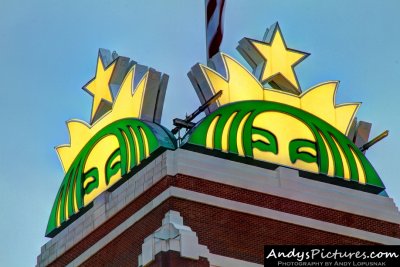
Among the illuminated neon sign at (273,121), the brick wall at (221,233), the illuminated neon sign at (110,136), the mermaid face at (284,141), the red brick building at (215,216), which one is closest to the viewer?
the red brick building at (215,216)

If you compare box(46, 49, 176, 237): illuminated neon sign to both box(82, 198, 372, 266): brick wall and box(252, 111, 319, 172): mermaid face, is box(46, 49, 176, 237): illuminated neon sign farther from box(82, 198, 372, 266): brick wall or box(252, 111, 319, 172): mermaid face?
box(252, 111, 319, 172): mermaid face

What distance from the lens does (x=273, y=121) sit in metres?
43.8

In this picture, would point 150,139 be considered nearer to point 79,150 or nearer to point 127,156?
point 127,156

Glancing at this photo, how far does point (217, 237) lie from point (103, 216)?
→ 3.95 m

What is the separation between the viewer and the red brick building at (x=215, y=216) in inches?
1588

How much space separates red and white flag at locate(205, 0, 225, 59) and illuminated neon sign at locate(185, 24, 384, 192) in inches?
70.1

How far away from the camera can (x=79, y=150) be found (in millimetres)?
45844

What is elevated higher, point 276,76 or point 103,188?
point 276,76

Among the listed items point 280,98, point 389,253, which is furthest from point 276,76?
point 389,253

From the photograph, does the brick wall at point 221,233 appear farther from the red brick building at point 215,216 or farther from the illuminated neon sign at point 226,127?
the illuminated neon sign at point 226,127

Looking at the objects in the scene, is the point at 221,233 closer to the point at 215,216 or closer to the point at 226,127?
the point at 215,216

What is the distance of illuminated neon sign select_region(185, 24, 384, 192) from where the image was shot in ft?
140


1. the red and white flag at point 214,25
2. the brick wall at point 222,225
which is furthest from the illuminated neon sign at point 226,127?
the red and white flag at point 214,25

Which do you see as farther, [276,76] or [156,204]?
[276,76]
